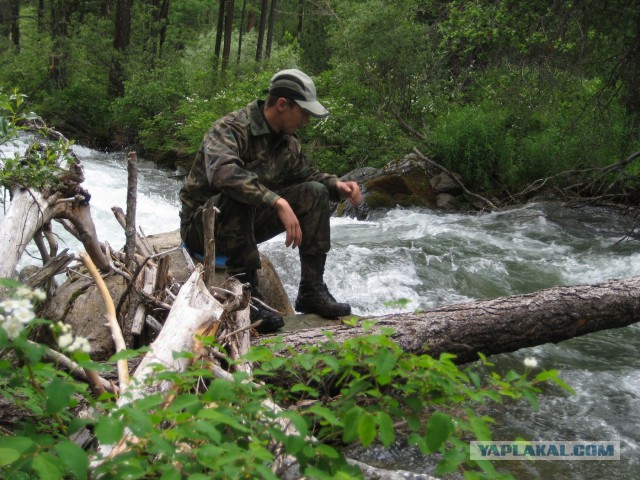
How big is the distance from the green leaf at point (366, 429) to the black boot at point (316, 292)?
117 inches

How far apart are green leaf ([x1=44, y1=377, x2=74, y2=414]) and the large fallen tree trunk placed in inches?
81.0

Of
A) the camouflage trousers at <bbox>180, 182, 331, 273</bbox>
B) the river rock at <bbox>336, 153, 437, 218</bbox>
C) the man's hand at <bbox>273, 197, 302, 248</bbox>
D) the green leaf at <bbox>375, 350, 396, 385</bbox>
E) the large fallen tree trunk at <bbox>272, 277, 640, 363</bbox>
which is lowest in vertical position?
the river rock at <bbox>336, 153, 437, 218</bbox>

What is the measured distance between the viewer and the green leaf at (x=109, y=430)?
1.46 m

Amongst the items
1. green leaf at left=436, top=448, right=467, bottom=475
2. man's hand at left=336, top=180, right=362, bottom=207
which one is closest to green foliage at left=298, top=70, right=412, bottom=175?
man's hand at left=336, top=180, right=362, bottom=207

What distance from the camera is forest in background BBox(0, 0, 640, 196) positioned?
9.26m

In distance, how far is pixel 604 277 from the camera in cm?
771

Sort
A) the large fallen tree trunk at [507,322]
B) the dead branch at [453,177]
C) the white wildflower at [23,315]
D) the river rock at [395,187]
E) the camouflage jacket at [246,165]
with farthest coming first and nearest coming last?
the river rock at [395,187] < the dead branch at [453,177] < the camouflage jacket at [246,165] < the large fallen tree trunk at [507,322] < the white wildflower at [23,315]

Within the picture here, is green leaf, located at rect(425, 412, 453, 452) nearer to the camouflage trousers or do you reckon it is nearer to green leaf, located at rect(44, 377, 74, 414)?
green leaf, located at rect(44, 377, 74, 414)

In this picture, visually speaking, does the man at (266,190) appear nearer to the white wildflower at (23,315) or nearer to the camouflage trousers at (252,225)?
the camouflage trousers at (252,225)

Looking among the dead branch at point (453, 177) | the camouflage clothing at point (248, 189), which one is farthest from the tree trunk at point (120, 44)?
the camouflage clothing at point (248, 189)

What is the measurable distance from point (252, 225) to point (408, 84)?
10453 millimetres

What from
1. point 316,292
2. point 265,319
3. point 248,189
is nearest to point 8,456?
point 248,189

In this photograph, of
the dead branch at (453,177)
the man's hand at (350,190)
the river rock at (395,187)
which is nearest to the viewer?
the man's hand at (350,190)

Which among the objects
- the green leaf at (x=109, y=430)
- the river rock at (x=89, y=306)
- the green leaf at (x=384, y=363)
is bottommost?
the river rock at (x=89, y=306)
